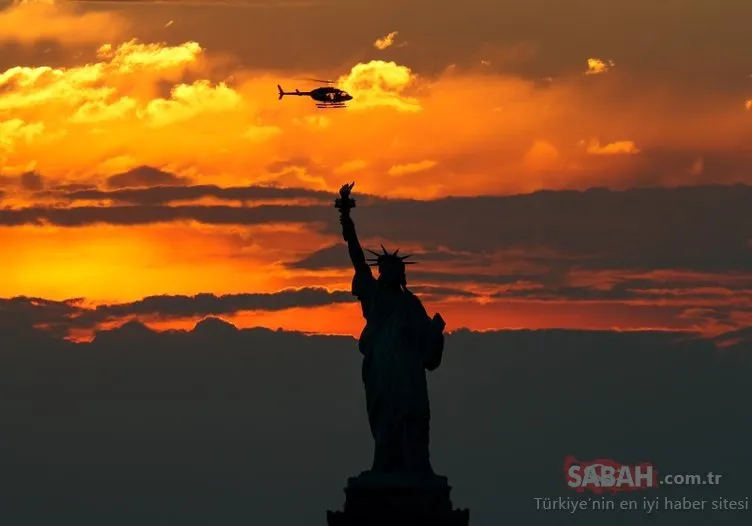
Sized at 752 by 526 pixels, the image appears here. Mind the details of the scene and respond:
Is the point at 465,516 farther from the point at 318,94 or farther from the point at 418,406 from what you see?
the point at 318,94

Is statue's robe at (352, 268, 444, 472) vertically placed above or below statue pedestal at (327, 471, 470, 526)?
above

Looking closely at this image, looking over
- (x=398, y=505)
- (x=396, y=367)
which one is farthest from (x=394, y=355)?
(x=398, y=505)

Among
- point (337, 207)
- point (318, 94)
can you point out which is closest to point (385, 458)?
point (337, 207)

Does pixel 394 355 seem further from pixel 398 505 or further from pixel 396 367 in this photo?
pixel 398 505

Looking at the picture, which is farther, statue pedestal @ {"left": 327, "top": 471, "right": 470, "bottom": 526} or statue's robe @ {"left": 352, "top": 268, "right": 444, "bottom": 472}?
statue's robe @ {"left": 352, "top": 268, "right": 444, "bottom": 472}

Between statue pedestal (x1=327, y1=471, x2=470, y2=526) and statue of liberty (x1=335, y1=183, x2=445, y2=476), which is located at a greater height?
statue of liberty (x1=335, y1=183, x2=445, y2=476)
